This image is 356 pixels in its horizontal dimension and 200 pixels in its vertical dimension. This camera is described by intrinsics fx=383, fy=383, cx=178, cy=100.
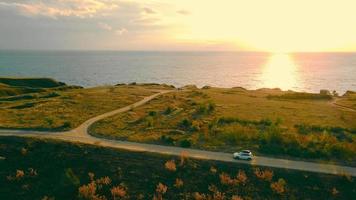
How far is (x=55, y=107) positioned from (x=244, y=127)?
119ft

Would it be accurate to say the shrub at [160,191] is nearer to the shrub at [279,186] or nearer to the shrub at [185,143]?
the shrub at [185,143]

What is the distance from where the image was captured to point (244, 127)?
5597 centimetres

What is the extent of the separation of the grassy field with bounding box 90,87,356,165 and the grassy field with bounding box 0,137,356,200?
5941 millimetres

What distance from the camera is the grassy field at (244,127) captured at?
153 ft

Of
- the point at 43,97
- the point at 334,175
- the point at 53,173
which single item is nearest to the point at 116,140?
the point at 53,173

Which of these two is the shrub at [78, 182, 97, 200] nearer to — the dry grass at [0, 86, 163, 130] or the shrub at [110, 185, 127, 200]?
the shrub at [110, 185, 127, 200]

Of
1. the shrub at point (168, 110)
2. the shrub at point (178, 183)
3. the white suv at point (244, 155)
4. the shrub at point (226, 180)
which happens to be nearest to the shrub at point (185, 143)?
the white suv at point (244, 155)

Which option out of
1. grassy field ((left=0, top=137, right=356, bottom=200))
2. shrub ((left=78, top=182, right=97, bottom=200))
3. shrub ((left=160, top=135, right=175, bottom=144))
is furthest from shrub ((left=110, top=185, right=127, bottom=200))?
shrub ((left=160, top=135, right=175, bottom=144))

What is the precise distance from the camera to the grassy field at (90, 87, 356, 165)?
1833 inches

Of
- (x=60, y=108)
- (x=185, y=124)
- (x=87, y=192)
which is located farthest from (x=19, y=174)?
(x=60, y=108)

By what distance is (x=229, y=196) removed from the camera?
3662 cm

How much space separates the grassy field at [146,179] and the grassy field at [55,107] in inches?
471

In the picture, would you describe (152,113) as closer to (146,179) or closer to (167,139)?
(167,139)

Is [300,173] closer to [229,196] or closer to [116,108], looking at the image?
[229,196]
